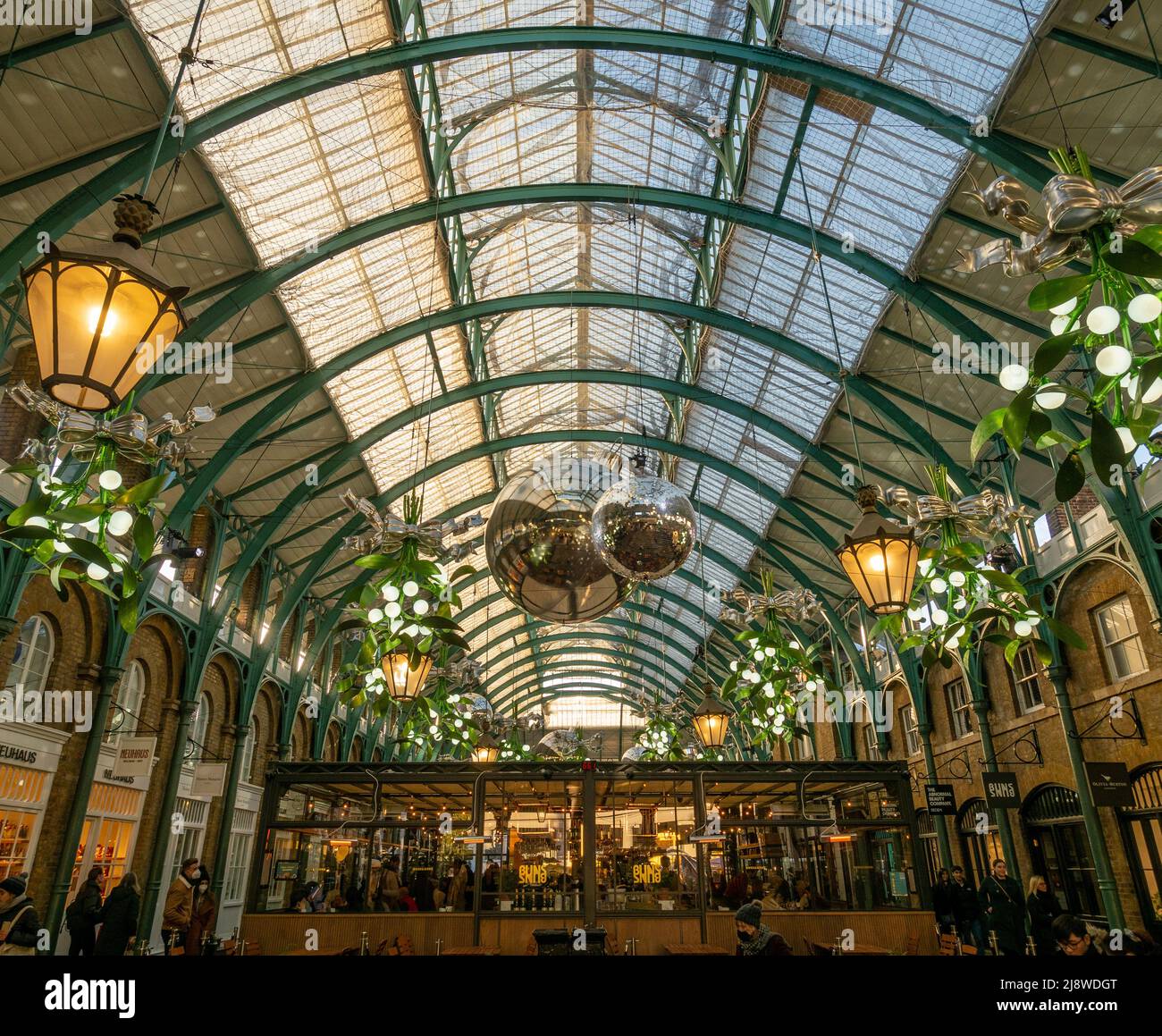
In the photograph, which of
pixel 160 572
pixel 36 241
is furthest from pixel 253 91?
pixel 160 572

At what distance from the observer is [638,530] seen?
125 inches

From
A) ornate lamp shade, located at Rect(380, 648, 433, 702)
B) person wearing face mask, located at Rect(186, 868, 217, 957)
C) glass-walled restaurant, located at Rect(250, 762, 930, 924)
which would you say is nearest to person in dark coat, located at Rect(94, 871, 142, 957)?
person wearing face mask, located at Rect(186, 868, 217, 957)

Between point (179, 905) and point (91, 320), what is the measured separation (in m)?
9.19

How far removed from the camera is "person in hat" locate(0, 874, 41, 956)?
700cm

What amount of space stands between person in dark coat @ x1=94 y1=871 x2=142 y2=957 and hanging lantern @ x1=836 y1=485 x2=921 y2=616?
26.4 feet

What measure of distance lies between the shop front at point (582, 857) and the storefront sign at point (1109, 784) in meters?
2.69

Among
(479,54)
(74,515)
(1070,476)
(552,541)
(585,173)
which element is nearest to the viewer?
(1070,476)

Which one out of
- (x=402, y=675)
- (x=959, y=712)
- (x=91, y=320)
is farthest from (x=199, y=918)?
(x=959, y=712)

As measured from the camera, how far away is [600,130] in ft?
46.2

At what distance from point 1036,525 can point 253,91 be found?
15.0m

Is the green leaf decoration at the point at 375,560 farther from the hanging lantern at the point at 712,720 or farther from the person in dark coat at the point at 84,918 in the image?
the hanging lantern at the point at 712,720

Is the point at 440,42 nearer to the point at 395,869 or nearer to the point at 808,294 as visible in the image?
the point at 808,294

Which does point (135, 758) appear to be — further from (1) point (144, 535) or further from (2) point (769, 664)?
(1) point (144, 535)

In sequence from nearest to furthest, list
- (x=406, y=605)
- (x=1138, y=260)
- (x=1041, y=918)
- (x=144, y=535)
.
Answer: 1. (x=1138, y=260)
2. (x=144, y=535)
3. (x=406, y=605)
4. (x=1041, y=918)
